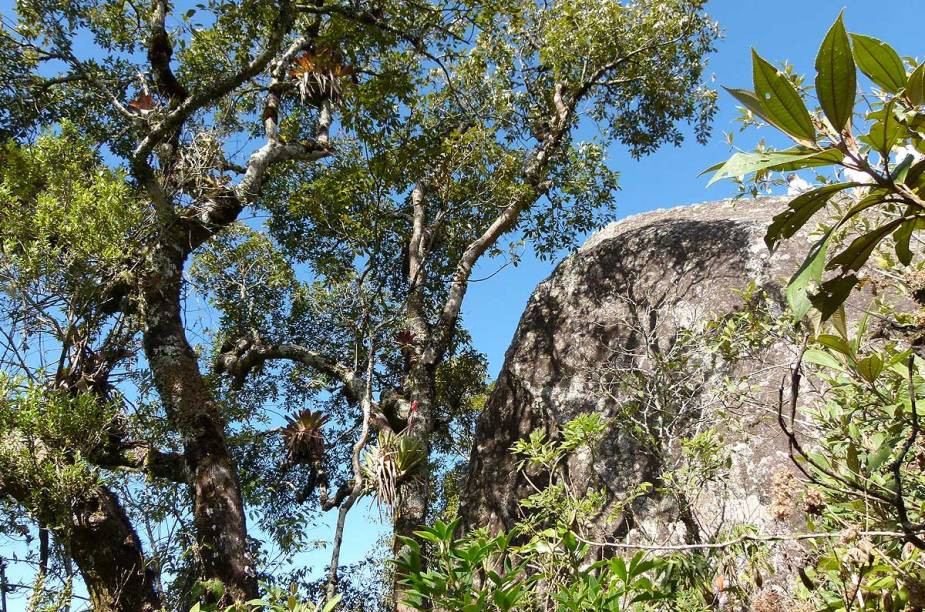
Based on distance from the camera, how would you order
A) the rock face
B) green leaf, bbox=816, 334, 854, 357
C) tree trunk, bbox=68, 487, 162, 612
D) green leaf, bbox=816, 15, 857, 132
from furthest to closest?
tree trunk, bbox=68, 487, 162, 612 → the rock face → green leaf, bbox=816, 334, 854, 357 → green leaf, bbox=816, 15, 857, 132

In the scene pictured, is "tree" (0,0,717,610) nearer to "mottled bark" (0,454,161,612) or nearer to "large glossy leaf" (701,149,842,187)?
"mottled bark" (0,454,161,612)

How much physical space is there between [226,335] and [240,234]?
1.50m

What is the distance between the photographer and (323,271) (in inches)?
311

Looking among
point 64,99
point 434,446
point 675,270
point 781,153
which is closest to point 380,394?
point 434,446

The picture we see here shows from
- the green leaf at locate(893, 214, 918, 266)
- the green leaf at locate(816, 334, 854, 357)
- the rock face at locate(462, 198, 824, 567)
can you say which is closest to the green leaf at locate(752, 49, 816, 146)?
the green leaf at locate(893, 214, 918, 266)

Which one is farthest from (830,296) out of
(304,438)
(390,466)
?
(304,438)

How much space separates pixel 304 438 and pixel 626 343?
4.54m

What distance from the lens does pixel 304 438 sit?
317 inches

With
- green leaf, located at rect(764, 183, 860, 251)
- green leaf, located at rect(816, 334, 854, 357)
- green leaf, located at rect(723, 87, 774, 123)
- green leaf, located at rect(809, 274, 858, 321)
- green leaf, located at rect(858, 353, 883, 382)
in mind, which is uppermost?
green leaf, located at rect(723, 87, 774, 123)

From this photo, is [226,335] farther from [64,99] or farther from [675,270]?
[675,270]

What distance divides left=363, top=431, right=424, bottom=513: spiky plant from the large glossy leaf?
5217mm

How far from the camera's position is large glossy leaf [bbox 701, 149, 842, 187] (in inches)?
40.1

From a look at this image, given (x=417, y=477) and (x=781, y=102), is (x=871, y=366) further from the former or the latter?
(x=417, y=477)

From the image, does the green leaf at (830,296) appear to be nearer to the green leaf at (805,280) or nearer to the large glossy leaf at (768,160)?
the green leaf at (805,280)
